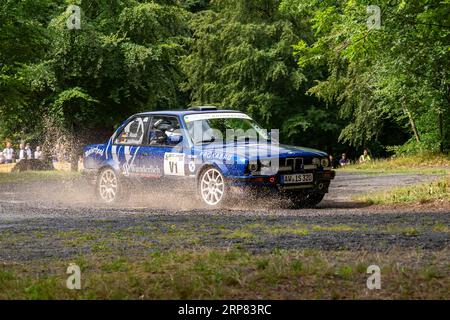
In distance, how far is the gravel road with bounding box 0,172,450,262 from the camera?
8062 mm

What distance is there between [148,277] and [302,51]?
14136 mm

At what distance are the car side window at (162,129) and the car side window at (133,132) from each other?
0.23 meters

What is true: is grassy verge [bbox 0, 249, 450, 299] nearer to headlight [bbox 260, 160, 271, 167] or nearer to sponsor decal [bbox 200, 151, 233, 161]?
headlight [bbox 260, 160, 271, 167]

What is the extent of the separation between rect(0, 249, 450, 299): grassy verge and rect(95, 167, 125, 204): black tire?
311 inches

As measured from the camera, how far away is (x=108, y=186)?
15.5m

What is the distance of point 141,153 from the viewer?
14680 mm

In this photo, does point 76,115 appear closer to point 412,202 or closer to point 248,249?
point 412,202

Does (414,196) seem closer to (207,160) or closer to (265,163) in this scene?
(265,163)

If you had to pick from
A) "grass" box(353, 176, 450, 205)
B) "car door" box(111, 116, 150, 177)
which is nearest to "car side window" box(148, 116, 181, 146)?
"car door" box(111, 116, 150, 177)

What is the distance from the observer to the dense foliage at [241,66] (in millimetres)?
17547
